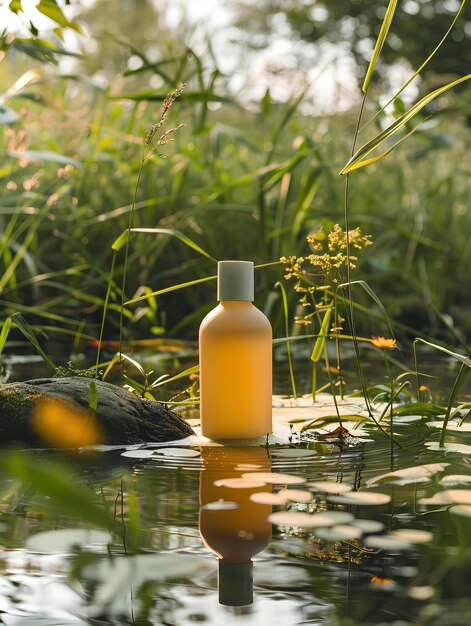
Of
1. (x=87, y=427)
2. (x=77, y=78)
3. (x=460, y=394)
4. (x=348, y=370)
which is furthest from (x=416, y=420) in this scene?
(x=77, y=78)

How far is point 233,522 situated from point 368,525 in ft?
0.50

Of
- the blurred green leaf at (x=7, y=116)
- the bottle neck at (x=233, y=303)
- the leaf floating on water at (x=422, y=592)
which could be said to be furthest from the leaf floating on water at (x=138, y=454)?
the blurred green leaf at (x=7, y=116)

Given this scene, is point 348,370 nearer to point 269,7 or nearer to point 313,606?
point 313,606

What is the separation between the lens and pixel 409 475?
1203 mm

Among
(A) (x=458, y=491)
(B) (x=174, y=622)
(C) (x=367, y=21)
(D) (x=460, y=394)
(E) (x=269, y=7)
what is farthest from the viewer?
(E) (x=269, y=7)

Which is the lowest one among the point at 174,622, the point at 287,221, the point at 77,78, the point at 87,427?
the point at 174,622

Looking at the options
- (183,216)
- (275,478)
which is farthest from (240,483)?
(183,216)

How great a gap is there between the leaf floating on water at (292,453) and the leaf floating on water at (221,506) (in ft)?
0.94

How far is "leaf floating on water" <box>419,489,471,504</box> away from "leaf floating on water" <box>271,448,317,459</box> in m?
0.29

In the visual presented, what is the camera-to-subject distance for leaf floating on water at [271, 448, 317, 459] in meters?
1.38

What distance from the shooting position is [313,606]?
750 mm

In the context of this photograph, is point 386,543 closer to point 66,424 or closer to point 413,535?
point 413,535

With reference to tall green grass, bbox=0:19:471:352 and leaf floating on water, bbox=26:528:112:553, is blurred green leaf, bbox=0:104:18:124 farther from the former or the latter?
leaf floating on water, bbox=26:528:112:553

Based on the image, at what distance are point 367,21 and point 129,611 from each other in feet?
67.3
